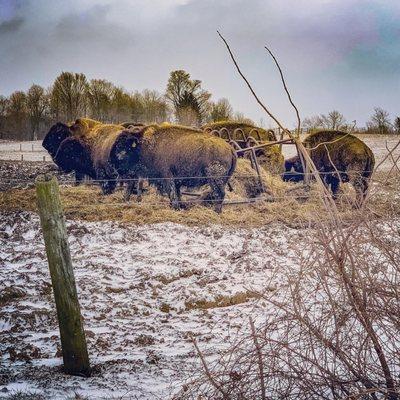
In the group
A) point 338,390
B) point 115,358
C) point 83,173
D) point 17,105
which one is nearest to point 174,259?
point 115,358

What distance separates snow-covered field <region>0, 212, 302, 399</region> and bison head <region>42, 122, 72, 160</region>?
24.0ft

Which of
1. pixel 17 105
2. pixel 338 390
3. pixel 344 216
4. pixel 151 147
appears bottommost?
pixel 338 390

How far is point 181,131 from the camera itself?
11250mm

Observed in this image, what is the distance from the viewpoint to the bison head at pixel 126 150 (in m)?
11.7

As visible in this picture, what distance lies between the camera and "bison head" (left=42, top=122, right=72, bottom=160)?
16159 mm

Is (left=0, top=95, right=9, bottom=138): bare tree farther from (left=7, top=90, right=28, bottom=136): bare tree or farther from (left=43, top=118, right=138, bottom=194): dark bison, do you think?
(left=43, top=118, right=138, bottom=194): dark bison

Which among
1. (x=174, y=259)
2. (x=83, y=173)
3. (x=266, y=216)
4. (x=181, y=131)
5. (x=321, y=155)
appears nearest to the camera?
(x=174, y=259)

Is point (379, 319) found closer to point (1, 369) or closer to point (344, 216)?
point (344, 216)

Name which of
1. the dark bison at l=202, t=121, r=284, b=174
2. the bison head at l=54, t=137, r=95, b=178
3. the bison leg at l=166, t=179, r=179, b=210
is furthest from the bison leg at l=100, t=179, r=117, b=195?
the dark bison at l=202, t=121, r=284, b=174

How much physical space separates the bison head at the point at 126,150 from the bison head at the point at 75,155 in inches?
129

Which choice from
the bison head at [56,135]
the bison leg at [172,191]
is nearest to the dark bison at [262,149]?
the bison leg at [172,191]

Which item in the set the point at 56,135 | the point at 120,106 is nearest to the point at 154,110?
the point at 120,106

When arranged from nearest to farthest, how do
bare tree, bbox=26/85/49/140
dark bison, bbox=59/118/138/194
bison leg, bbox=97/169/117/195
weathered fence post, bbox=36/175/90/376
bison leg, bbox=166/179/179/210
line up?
weathered fence post, bbox=36/175/90/376, bison leg, bbox=166/179/179/210, bison leg, bbox=97/169/117/195, dark bison, bbox=59/118/138/194, bare tree, bbox=26/85/49/140

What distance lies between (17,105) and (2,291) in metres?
48.9
